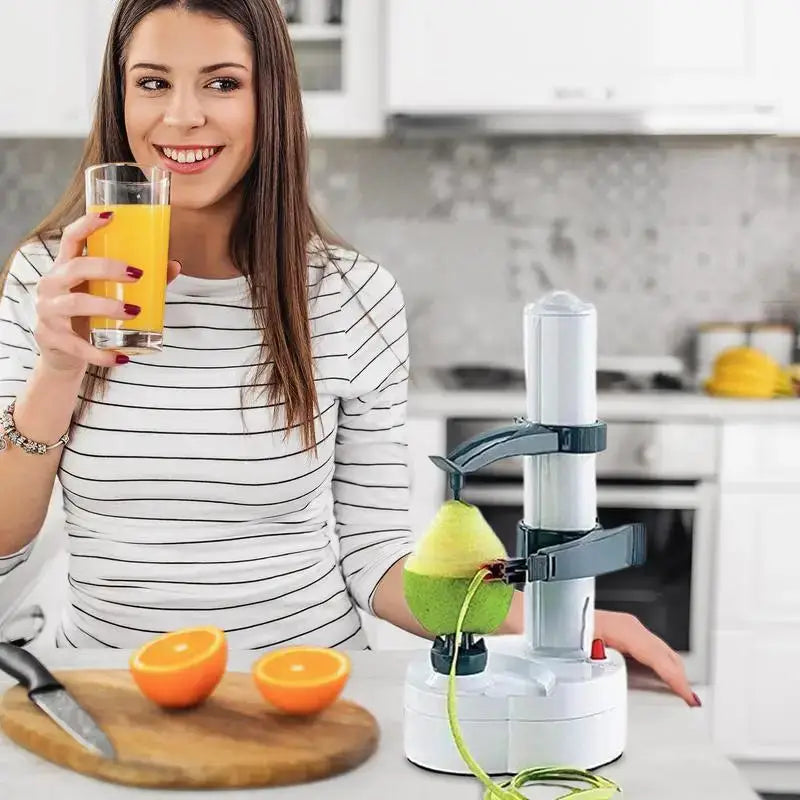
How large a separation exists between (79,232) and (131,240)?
5 centimetres

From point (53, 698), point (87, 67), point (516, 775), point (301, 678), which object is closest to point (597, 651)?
point (516, 775)

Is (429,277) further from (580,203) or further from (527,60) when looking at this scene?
(527,60)

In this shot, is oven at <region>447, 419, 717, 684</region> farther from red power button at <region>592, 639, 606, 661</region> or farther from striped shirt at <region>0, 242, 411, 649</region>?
red power button at <region>592, 639, 606, 661</region>

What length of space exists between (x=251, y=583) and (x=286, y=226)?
0.42 metres

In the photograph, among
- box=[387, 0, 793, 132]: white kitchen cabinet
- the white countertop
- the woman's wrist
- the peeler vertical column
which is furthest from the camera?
box=[387, 0, 793, 132]: white kitchen cabinet

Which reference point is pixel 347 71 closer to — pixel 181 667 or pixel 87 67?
pixel 87 67

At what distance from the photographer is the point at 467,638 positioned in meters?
0.91

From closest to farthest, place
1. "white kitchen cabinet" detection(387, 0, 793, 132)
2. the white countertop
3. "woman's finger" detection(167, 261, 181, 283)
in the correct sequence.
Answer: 1. "woman's finger" detection(167, 261, 181, 283)
2. the white countertop
3. "white kitchen cabinet" detection(387, 0, 793, 132)

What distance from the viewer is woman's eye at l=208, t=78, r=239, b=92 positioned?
134 centimetres

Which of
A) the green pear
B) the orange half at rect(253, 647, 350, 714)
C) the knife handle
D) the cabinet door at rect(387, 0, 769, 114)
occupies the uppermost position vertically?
the cabinet door at rect(387, 0, 769, 114)

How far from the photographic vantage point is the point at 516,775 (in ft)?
2.91

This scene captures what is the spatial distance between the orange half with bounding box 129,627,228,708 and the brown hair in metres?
0.41

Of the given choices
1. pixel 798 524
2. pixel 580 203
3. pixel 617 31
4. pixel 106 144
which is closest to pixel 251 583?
pixel 106 144

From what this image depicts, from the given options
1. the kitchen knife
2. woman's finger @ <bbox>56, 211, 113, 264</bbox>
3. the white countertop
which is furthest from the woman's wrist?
the white countertop
